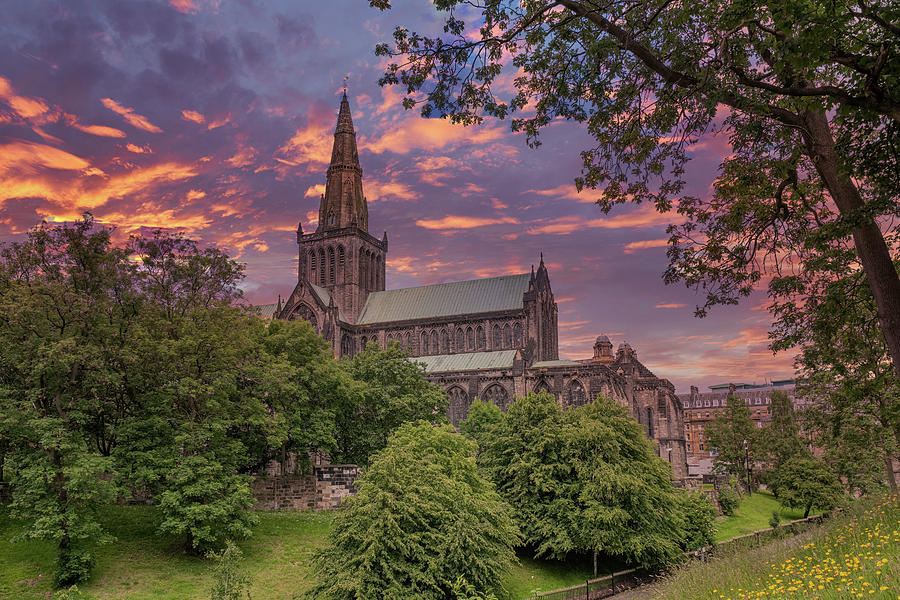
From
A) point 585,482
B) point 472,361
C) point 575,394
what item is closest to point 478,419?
point 575,394

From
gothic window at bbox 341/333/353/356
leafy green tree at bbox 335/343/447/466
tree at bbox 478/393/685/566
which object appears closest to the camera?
tree at bbox 478/393/685/566

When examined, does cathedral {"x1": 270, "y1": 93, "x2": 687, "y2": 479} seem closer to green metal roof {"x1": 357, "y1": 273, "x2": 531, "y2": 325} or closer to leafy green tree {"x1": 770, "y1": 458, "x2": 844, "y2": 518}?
green metal roof {"x1": 357, "y1": 273, "x2": 531, "y2": 325}

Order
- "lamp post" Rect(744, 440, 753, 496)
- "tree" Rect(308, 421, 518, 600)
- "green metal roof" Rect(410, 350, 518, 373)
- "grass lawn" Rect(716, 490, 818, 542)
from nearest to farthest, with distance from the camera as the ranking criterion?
1. "tree" Rect(308, 421, 518, 600)
2. "grass lawn" Rect(716, 490, 818, 542)
3. "lamp post" Rect(744, 440, 753, 496)
4. "green metal roof" Rect(410, 350, 518, 373)

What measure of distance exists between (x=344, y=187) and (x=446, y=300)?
20548mm

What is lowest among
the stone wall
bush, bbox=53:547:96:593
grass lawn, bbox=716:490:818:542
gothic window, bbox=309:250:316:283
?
grass lawn, bbox=716:490:818:542

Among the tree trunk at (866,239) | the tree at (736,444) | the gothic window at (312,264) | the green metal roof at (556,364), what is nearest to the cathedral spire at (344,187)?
the gothic window at (312,264)

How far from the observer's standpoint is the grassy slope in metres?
9.72

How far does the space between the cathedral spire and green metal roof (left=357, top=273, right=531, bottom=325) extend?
10.6 meters

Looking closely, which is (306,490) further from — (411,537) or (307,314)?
(307,314)

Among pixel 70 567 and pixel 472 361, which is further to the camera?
pixel 472 361

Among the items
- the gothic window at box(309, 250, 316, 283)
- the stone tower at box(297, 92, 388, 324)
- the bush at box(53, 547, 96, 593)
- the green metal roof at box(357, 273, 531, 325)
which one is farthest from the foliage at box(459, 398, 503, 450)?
the gothic window at box(309, 250, 316, 283)

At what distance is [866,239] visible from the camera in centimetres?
1073

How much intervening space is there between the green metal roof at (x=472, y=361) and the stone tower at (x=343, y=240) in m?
14.7

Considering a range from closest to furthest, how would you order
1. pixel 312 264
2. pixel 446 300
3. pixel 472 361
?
pixel 472 361
pixel 446 300
pixel 312 264
